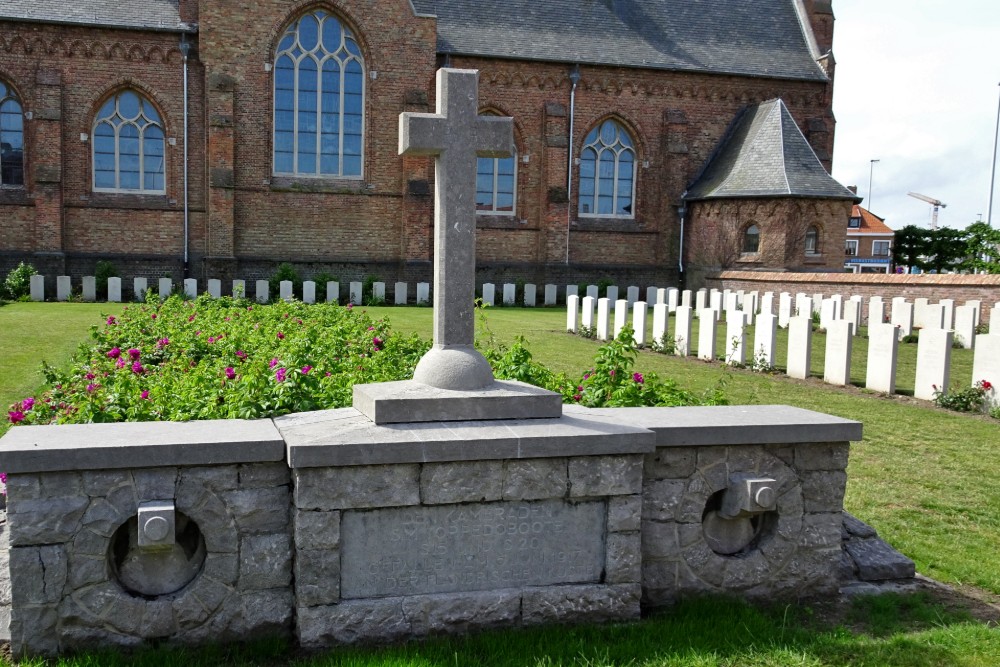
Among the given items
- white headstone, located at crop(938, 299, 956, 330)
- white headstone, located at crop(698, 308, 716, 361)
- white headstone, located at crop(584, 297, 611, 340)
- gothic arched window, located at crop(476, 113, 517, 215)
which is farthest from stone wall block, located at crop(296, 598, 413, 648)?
gothic arched window, located at crop(476, 113, 517, 215)

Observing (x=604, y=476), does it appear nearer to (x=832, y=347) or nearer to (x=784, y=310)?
A: (x=832, y=347)

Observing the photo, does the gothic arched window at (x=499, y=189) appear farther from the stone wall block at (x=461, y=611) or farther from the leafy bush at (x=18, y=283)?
the stone wall block at (x=461, y=611)

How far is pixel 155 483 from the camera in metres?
3.52

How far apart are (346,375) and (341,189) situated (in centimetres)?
1965

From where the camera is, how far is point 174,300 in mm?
12516

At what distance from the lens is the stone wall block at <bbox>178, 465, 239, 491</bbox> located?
3568 mm

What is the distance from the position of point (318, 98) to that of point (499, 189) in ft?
19.4

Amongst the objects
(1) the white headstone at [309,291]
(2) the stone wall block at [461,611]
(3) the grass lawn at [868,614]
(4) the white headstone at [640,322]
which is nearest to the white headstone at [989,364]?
(3) the grass lawn at [868,614]

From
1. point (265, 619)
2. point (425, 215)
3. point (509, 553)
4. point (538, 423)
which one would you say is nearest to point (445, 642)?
point (509, 553)

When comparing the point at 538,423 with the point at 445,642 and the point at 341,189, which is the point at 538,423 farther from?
the point at 341,189

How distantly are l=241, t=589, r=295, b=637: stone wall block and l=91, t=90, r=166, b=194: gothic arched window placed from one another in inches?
886

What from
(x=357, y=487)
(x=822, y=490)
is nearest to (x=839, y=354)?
(x=822, y=490)

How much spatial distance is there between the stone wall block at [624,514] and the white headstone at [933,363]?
7.44 meters

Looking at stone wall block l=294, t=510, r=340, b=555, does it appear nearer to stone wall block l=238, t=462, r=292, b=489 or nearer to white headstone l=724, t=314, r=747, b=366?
stone wall block l=238, t=462, r=292, b=489
